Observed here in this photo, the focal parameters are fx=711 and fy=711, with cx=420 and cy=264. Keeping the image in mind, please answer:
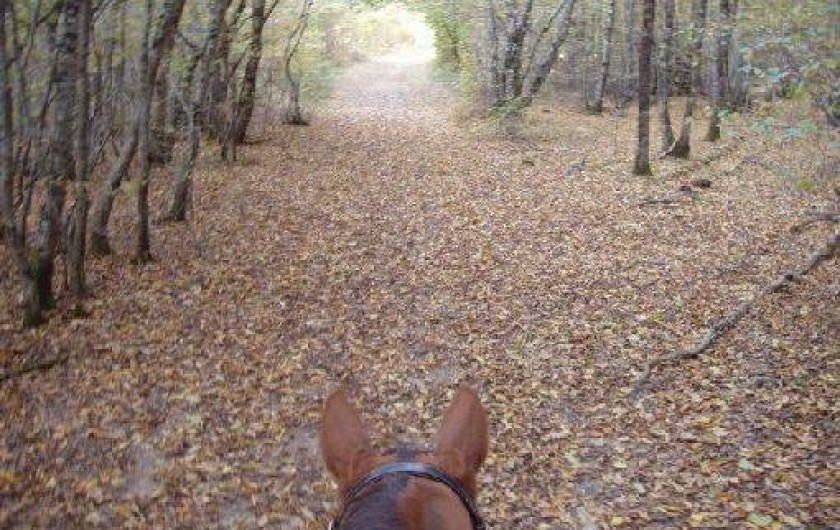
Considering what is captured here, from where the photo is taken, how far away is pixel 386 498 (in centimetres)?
168

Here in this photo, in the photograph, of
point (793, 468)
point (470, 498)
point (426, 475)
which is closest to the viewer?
point (426, 475)

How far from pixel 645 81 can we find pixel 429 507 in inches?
646

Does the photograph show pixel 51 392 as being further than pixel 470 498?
Result: Yes

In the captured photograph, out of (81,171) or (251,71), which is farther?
(251,71)

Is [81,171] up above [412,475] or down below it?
below

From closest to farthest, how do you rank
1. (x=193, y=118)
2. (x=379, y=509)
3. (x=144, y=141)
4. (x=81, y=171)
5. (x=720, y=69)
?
1. (x=379, y=509)
2. (x=81, y=171)
3. (x=144, y=141)
4. (x=193, y=118)
5. (x=720, y=69)

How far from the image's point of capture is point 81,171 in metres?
9.73

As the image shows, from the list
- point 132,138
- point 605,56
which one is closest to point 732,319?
point 132,138

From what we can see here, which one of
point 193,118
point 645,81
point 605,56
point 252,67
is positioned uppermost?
point 252,67

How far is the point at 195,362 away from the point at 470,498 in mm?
7648

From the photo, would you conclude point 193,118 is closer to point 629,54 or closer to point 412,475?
point 412,475

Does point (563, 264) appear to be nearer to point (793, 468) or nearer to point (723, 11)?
point (793, 468)

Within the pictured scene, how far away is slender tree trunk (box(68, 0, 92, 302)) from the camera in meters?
9.71

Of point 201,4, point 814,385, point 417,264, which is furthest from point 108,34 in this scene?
point 814,385
